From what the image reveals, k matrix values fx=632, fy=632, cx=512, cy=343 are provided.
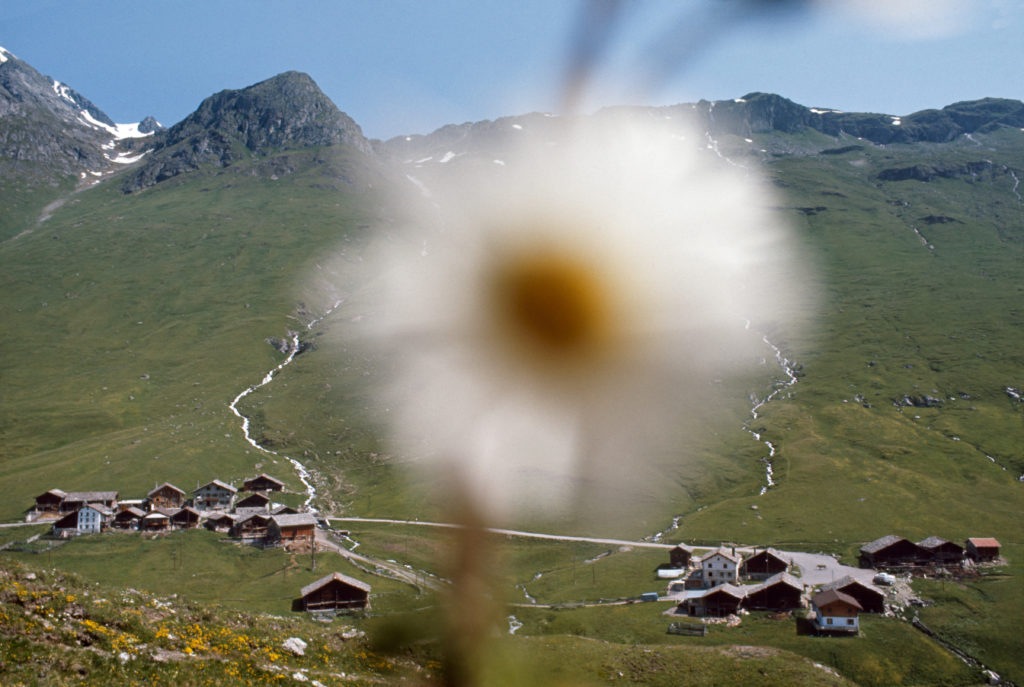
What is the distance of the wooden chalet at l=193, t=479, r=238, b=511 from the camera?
119m

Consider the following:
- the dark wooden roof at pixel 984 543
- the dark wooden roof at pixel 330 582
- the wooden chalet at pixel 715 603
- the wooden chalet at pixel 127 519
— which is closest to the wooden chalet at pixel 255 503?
the wooden chalet at pixel 127 519

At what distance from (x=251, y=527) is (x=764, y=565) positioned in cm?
7664

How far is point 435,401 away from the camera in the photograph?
168 meters

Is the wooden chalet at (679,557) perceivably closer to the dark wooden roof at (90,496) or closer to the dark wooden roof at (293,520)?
the dark wooden roof at (293,520)

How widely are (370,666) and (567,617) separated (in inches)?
1917

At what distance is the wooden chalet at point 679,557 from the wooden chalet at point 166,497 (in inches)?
3410

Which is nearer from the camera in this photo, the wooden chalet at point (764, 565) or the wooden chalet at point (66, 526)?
the wooden chalet at point (764, 565)

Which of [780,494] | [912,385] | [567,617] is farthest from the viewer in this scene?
[912,385]

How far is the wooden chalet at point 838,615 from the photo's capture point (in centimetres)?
6016

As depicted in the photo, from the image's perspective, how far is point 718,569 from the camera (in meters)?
78.7

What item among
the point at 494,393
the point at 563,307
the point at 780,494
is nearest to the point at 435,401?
the point at 780,494

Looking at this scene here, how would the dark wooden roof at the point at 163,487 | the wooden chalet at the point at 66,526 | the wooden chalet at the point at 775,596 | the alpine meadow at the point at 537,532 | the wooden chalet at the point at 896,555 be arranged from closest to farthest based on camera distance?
the alpine meadow at the point at 537,532
the wooden chalet at the point at 775,596
the wooden chalet at the point at 896,555
the wooden chalet at the point at 66,526
the dark wooden roof at the point at 163,487

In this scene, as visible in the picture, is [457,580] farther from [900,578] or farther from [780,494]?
[780,494]

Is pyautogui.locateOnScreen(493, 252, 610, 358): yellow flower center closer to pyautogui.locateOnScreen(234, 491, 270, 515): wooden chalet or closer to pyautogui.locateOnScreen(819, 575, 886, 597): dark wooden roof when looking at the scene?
pyautogui.locateOnScreen(819, 575, 886, 597): dark wooden roof
